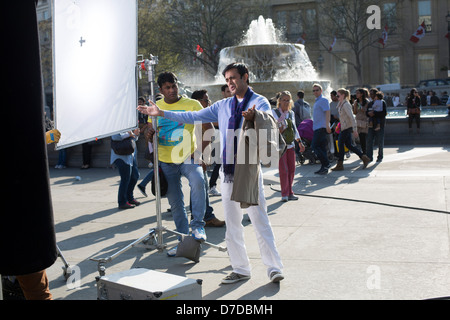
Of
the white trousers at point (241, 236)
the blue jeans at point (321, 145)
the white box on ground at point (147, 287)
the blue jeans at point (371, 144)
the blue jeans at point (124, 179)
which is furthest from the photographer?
the blue jeans at point (371, 144)

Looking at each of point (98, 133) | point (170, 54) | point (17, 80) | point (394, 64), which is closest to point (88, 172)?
point (98, 133)

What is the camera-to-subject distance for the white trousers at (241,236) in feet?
18.1

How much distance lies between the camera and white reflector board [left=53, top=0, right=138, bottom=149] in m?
5.03

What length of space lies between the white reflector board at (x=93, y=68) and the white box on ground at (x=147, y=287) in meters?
1.19

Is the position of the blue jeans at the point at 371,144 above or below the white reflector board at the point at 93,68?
below

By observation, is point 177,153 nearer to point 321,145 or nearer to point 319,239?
point 319,239

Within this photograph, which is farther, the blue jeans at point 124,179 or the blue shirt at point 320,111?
the blue shirt at point 320,111

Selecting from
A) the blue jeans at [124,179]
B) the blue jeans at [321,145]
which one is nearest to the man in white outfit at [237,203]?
the blue jeans at [124,179]

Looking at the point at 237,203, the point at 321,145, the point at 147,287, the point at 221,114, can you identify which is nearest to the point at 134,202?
the point at 321,145

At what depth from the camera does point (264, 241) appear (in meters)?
5.56

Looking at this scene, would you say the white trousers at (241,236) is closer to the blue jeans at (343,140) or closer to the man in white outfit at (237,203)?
the man in white outfit at (237,203)

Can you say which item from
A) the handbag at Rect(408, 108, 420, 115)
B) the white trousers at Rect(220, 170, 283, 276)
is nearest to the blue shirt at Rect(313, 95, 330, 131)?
the handbag at Rect(408, 108, 420, 115)

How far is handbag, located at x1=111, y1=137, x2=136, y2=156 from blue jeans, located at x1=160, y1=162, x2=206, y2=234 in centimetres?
313

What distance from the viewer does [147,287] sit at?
4184 millimetres
